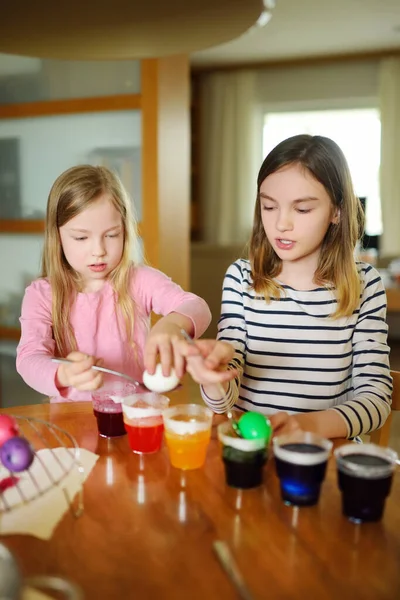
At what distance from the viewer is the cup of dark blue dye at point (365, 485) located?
806mm

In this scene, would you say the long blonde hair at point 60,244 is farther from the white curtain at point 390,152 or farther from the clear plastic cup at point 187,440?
the white curtain at point 390,152

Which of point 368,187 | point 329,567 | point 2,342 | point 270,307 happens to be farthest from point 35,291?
point 368,187

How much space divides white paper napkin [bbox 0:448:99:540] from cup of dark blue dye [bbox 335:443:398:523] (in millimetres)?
402

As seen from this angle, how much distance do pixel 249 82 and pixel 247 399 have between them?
232 inches

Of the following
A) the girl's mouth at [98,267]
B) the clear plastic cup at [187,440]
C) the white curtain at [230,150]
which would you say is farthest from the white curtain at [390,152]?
the clear plastic cup at [187,440]

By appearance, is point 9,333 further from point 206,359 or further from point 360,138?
point 360,138

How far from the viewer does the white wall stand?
268 centimetres

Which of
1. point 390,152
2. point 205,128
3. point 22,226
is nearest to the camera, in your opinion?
point 22,226

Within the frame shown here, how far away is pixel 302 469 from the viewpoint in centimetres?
84

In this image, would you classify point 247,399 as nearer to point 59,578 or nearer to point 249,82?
point 59,578

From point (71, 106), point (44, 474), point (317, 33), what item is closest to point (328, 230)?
point (44, 474)

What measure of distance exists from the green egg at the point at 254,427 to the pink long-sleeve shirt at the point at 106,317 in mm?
467

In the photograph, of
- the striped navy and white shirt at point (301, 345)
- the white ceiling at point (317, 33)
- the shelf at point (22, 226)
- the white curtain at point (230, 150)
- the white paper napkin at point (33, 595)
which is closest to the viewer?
the white paper napkin at point (33, 595)

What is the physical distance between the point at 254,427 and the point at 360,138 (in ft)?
20.3
